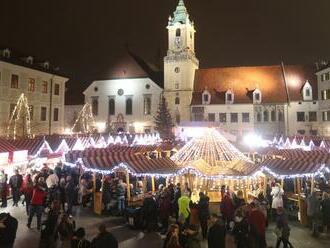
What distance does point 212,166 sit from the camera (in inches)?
702

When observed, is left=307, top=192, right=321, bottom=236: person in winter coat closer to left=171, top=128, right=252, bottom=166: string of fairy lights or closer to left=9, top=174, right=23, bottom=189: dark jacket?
left=171, top=128, right=252, bottom=166: string of fairy lights

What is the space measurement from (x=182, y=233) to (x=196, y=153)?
31.8 ft

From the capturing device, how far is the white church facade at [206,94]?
5056cm

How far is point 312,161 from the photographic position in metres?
15.1

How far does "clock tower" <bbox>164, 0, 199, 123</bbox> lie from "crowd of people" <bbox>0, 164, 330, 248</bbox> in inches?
1430

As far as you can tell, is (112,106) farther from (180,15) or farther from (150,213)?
(150,213)

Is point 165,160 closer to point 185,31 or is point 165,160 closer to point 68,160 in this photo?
point 68,160

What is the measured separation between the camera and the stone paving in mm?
11180

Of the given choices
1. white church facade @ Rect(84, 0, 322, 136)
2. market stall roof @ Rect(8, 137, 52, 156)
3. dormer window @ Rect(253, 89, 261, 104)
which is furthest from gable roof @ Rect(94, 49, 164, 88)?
market stall roof @ Rect(8, 137, 52, 156)

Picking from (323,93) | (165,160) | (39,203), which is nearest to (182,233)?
(39,203)

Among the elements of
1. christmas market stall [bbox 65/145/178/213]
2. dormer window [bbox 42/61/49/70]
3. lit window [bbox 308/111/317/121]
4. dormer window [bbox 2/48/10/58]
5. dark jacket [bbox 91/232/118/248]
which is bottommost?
dark jacket [bbox 91/232/118/248]

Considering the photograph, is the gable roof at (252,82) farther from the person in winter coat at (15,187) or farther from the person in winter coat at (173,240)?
the person in winter coat at (173,240)

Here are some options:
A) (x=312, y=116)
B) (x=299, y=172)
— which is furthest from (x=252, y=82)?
(x=299, y=172)

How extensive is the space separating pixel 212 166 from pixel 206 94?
36.6m
